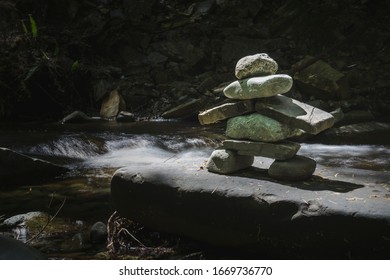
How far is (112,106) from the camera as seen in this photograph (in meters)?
10.6

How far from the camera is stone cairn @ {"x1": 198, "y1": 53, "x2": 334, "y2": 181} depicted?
314cm

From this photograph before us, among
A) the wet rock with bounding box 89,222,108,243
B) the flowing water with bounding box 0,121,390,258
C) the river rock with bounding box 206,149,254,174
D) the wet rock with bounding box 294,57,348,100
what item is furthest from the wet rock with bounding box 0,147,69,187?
the wet rock with bounding box 294,57,348,100

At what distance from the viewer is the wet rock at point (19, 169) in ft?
16.9

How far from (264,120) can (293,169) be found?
1.44 ft

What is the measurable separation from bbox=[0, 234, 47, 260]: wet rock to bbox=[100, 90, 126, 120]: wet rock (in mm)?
8143

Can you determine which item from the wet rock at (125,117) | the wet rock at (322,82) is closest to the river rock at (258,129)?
the wet rock at (125,117)

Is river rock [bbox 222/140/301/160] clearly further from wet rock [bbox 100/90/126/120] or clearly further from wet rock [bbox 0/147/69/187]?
wet rock [bbox 100/90/126/120]

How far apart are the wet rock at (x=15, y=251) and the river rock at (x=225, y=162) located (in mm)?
1565

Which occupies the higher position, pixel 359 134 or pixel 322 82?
pixel 322 82

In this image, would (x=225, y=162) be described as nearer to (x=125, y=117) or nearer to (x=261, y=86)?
(x=261, y=86)

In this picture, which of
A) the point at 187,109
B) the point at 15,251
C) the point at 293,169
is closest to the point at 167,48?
the point at 187,109
